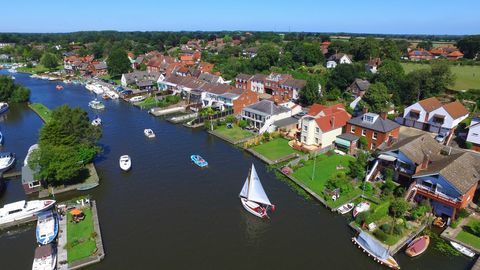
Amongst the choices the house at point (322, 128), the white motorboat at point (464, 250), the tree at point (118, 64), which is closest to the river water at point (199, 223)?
the white motorboat at point (464, 250)

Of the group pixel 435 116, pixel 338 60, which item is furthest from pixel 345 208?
pixel 338 60

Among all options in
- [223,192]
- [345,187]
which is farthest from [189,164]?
[345,187]

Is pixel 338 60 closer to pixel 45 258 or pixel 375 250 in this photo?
pixel 375 250

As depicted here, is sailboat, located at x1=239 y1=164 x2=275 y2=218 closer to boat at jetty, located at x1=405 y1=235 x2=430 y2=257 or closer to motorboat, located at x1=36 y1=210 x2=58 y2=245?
boat at jetty, located at x1=405 y1=235 x2=430 y2=257

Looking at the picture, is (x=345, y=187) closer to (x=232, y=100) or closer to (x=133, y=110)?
(x=232, y=100)

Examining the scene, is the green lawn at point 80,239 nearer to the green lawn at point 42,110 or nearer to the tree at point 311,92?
the green lawn at point 42,110

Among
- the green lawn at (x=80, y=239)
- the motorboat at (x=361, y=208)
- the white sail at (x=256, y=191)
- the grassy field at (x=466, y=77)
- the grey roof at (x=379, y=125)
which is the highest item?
the grey roof at (x=379, y=125)
